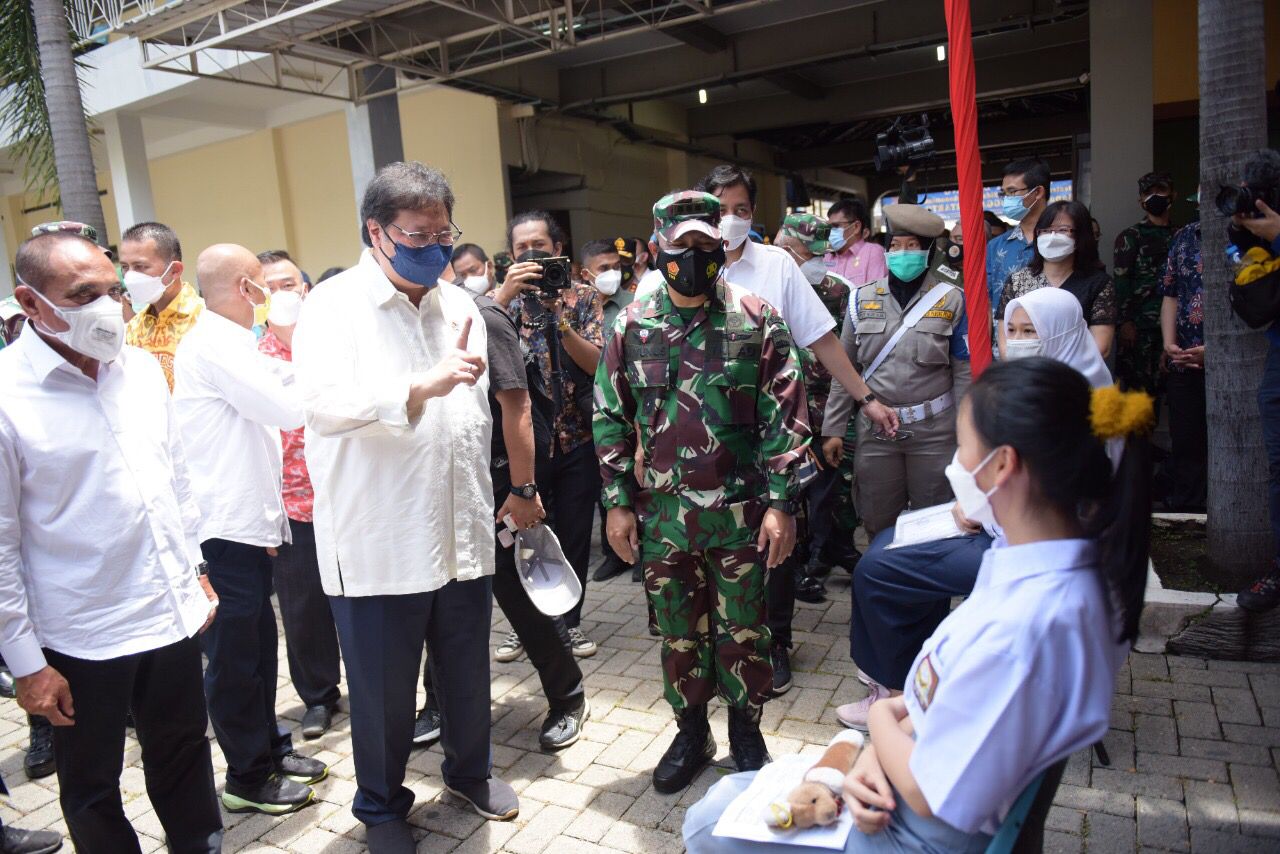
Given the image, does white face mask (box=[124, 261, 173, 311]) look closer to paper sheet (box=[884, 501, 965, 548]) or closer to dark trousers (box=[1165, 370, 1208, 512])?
paper sheet (box=[884, 501, 965, 548])

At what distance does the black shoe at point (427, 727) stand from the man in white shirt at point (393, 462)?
2.34 ft

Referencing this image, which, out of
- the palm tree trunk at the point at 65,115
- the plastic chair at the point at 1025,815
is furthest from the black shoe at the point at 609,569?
the palm tree trunk at the point at 65,115

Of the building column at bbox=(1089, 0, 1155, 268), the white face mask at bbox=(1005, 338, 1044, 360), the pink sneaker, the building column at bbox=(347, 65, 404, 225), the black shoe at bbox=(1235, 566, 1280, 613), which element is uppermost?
the building column at bbox=(347, 65, 404, 225)

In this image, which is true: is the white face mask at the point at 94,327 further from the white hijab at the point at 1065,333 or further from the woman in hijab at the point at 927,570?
the white hijab at the point at 1065,333

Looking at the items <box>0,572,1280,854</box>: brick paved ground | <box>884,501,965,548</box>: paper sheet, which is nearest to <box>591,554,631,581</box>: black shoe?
Answer: <box>0,572,1280,854</box>: brick paved ground

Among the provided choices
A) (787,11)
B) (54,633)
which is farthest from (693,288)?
(787,11)

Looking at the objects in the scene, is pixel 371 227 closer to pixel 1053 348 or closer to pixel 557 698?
pixel 557 698

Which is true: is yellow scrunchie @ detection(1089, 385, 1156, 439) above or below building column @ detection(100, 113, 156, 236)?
below

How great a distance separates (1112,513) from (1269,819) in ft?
6.00

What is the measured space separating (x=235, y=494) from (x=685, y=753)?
73.2 inches

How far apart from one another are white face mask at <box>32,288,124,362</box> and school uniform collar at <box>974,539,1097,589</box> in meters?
2.27

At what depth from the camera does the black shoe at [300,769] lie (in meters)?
3.27

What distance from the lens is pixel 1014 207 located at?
506cm

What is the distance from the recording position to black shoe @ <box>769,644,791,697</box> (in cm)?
367
